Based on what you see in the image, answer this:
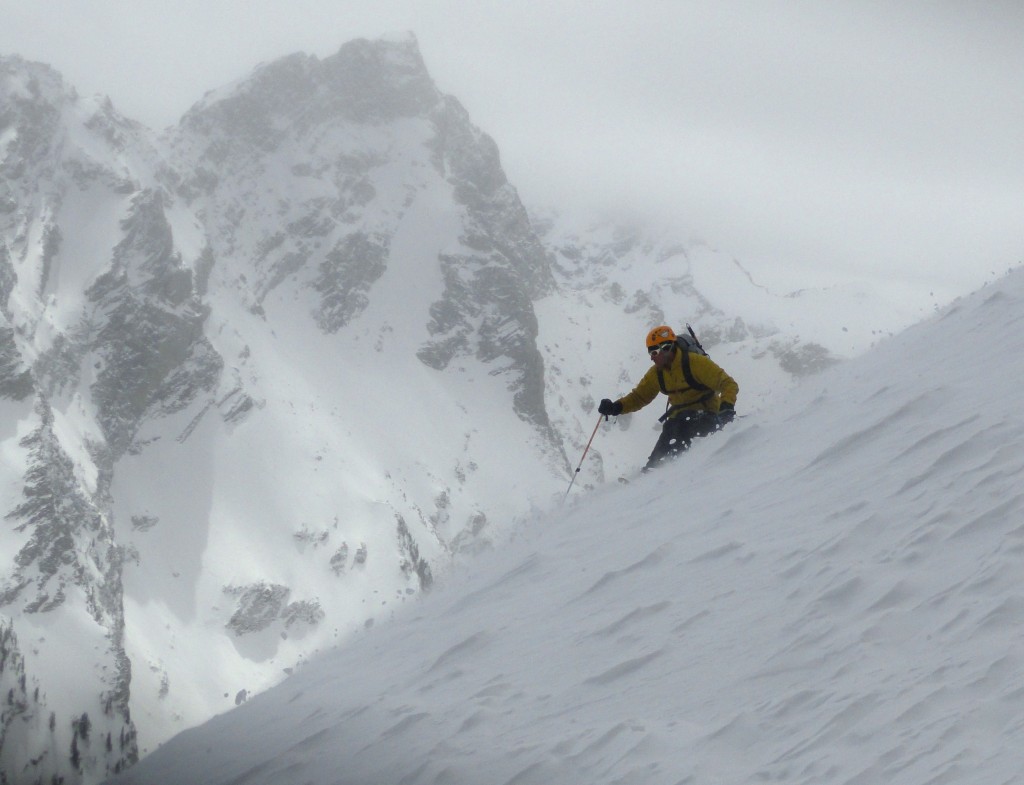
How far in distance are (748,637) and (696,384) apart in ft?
22.9

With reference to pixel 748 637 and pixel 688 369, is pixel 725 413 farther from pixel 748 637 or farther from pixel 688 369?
pixel 748 637

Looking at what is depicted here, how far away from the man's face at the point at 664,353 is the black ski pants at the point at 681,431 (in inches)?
31.8

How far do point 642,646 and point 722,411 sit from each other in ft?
21.8

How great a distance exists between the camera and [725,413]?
13367 mm

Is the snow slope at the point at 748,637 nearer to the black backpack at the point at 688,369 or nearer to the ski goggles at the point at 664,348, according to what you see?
the black backpack at the point at 688,369

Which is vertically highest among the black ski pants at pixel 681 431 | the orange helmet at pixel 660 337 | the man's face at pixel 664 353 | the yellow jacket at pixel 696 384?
the orange helmet at pixel 660 337

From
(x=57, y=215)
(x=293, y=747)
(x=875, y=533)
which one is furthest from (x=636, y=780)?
(x=57, y=215)

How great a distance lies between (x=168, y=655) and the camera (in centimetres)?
15212

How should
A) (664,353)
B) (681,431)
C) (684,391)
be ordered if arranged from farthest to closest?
(681,431), (684,391), (664,353)

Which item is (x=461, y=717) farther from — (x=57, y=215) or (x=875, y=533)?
(x=57, y=215)

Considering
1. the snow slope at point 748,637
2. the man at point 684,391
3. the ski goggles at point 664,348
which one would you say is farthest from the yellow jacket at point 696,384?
the snow slope at point 748,637

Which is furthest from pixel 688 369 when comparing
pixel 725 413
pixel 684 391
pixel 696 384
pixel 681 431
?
pixel 681 431

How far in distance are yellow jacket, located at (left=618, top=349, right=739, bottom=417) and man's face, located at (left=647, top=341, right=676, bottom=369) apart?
7 cm

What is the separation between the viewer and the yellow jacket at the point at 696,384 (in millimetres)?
13195
